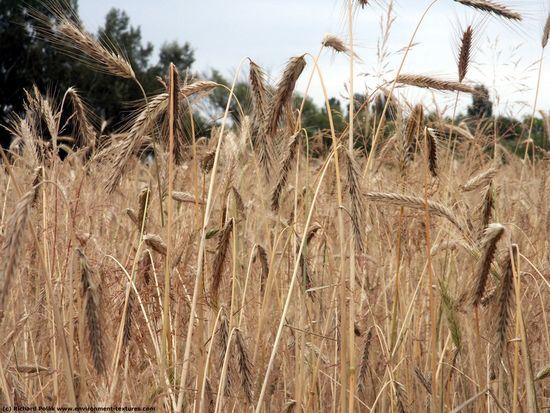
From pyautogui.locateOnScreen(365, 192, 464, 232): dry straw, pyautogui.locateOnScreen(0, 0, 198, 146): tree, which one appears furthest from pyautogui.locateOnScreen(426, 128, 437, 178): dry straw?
pyautogui.locateOnScreen(0, 0, 198, 146): tree

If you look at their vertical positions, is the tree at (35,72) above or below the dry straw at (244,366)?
above

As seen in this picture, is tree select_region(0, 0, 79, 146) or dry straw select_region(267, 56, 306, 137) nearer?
dry straw select_region(267, 56, 306, 137)

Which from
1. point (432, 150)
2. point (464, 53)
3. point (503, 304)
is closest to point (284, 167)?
point (432, 150)

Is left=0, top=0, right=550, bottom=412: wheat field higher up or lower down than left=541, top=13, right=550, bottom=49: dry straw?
lower down

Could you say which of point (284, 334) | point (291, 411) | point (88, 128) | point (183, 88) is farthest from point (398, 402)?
point (88, 128)

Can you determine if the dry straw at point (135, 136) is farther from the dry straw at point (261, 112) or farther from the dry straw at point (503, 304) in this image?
the dry straw at point (503, 304)

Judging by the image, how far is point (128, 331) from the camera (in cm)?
165

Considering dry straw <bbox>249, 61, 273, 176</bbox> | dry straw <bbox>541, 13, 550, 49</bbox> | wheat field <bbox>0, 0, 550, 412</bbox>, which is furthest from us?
dry straw <bbox>541, 13, 550, 49</bbox>

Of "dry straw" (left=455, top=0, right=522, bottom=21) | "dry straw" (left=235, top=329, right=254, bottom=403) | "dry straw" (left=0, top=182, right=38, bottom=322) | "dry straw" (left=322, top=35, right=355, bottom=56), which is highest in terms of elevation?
"dry straw" (left=455, top=0, right=522, bottom=21)

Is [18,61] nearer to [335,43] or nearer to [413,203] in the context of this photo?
[335,43]

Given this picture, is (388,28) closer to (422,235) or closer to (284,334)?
(422,235)

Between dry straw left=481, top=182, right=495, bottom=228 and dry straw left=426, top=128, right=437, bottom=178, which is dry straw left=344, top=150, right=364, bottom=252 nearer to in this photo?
dry straw left=426, top=128, right=437, bottom=178

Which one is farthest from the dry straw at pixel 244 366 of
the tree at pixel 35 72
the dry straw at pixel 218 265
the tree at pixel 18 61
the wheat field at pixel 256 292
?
the tree at pixel 18 61

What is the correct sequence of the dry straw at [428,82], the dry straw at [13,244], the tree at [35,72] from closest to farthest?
the dry straw at [13,244] → the dry straw at [428,82] → the tree at [35,72]
